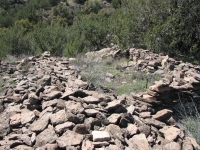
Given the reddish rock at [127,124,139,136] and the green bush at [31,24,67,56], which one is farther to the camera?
the green bush at [31,24,67,56]

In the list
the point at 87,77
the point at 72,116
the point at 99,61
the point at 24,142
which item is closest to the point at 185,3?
the point at 99,61

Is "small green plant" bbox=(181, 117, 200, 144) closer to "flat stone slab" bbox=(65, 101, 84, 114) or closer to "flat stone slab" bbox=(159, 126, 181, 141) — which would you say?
"flat stone slab" bbox=(159, 126, 181, 141)

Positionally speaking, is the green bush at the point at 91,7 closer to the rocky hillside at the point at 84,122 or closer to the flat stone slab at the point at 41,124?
the rocky hillside at the point at 84,122

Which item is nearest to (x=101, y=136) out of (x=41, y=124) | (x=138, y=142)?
(x=138, y=142)

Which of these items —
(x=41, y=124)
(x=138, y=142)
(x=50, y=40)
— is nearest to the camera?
(x=138, y=142)

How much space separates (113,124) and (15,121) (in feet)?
4.74

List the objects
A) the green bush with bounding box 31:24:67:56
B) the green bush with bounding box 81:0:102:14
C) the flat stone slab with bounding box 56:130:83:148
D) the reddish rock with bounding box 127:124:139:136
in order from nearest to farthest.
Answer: the flat stone slab with bounding box 56:130:83:148, the reddish rock with bounding box 127:124:139:136, the green bush with bounding box 31:24:67:56, the green bush with bounding box 81:0:102:14

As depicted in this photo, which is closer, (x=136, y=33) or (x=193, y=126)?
(x=193, y=126)

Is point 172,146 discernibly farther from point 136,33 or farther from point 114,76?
point 136,33

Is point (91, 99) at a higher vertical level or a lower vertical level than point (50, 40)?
higher

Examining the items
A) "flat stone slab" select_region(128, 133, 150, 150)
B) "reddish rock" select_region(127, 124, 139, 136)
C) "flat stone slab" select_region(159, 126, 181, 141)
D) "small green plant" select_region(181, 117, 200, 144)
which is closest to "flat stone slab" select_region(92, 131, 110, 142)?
"flat stone slab" select_region(128, 133, 150, 150)

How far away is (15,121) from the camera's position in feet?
10.9

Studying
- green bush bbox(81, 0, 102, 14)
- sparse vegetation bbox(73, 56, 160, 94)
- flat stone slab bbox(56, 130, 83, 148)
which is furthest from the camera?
green bush bbox(81, 0, 102, 14)

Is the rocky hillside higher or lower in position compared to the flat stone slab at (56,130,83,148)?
lower
